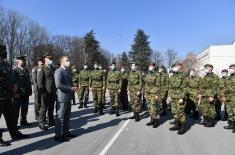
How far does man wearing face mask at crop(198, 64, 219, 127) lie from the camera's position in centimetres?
1124

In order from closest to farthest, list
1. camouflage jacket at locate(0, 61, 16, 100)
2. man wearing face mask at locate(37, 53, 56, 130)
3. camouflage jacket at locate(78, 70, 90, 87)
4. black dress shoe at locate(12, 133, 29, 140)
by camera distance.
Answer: camouflage jacket at locate(0, 61, 16, 100)
black dress shoe at locate(12, 133, 29, 140)
man wearing face mask at locate(37, 53, 56, 130)
camouflage jacket at locate(78, 70, 90, 87)

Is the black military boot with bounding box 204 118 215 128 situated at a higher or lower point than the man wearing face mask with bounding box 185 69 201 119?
lower

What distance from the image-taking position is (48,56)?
1091 centimetres

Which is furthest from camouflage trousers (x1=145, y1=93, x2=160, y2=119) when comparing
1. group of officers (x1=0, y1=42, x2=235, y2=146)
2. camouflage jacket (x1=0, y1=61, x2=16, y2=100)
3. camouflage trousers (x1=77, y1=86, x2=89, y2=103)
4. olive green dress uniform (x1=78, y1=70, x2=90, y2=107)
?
camouflage trousers (x1=77, y1=86, x2=89, y2=103)

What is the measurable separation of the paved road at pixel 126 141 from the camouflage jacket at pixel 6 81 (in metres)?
1.25

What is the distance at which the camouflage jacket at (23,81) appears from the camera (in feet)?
35.2

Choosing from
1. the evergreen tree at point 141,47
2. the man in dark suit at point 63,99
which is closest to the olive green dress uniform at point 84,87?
the man in dark suit at point 63,99

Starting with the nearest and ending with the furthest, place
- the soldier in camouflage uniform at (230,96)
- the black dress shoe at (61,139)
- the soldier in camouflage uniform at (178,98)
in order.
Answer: the black dress shoe at (61,139) → the soldier in camouflage uniform at (178,98) → the soldier in camouflage uniform at (230,96)

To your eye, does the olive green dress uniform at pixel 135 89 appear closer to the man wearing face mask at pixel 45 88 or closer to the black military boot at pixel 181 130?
the black military boot at pixel 181 130

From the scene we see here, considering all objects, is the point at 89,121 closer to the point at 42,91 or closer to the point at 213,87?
the point at 42,91

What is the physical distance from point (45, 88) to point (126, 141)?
138 inches

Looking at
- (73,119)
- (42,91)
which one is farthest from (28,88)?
(73,119)

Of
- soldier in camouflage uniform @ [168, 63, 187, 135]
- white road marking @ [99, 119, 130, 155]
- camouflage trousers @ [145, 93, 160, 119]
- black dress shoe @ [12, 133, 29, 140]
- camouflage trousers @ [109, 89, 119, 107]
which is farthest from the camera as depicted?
camouflage trousers @ [109, 89, 119, 107]

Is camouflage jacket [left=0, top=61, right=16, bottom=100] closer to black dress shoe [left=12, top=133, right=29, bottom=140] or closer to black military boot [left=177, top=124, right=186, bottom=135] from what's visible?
black dress shoe [left=12, top=133, right=29, bottom=140]
